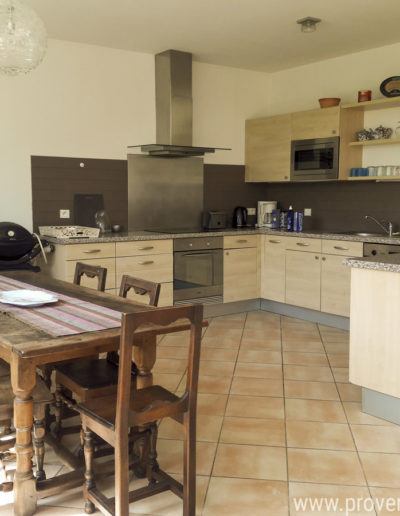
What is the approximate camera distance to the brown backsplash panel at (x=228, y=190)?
6094 millimetres

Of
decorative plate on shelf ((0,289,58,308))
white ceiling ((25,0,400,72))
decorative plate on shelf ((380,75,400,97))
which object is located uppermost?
white ceiling ((25,0,400,72))

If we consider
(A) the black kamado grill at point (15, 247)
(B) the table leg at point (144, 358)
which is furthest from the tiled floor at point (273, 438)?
(A) the black kamado grill at point (15, 247)

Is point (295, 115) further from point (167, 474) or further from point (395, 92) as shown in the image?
point (167, 474)

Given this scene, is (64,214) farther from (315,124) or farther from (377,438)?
(377,438)

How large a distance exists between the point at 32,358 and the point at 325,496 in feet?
4.41

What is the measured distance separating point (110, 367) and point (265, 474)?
2.82 ft

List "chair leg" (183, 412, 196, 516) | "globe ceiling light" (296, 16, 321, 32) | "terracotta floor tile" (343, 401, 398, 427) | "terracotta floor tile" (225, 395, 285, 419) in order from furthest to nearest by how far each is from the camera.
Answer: "globe ceiling light" (296, 16, 321, 32)
"terracotta floor tile" (225, 395, 285, 419)
"terracotta floor tile" (343, 401, 398, 427)
"chair leg" (183, 412, 196, 516)

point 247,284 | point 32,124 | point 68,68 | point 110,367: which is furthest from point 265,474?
point 68,68

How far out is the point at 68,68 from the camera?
4.99 meters

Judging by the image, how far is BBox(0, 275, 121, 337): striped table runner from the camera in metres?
2.15

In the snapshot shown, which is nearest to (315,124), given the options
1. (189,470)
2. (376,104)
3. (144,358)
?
(376,104)

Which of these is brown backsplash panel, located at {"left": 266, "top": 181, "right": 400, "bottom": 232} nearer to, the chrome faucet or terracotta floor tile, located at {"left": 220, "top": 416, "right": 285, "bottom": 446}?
the chrome faucet

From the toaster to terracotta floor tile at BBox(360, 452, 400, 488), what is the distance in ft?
11.2

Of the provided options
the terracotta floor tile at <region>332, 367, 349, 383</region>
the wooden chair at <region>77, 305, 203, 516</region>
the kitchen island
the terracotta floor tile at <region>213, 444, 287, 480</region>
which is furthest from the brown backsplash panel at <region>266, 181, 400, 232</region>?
the wooden chair at <region>77, 305, 203, 516</region>
